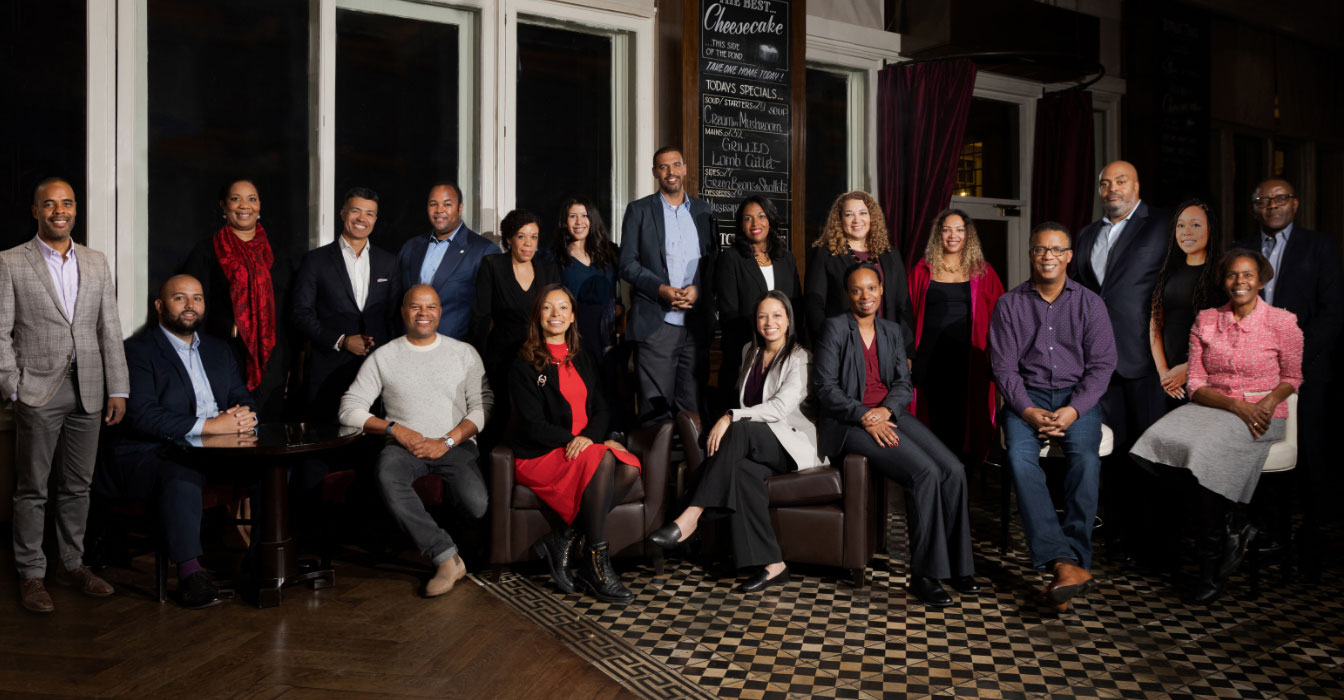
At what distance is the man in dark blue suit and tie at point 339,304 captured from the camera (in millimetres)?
4227

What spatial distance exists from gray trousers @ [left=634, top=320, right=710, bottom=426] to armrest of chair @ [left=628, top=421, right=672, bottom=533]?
477 mm

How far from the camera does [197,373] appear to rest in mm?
3818

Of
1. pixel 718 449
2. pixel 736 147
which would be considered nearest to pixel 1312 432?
pixel 718 449

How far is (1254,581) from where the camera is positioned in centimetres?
359

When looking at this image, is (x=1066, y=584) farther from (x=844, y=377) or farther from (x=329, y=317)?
(x=329, y=317)

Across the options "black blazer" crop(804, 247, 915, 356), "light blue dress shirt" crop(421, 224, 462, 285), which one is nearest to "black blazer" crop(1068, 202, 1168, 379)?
"black blazer" crop(804, 247, 915, 356)

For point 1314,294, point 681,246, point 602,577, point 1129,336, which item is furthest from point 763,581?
point 1314,294

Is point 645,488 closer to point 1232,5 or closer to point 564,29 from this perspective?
point 564,29

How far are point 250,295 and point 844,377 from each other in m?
2.54

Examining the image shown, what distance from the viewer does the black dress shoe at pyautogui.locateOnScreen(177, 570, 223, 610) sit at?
343 centimetres

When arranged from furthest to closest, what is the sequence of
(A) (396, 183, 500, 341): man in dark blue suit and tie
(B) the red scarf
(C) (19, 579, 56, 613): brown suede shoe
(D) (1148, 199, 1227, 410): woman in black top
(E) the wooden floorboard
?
1. (A) (396, 183, 500, 341): man in dark blue suit and tie
2. (B) the red scarf
3. (D) (1148, 199, 1227, 410): woman in black top
4. (C) (19, 579, 56, 613): brown suede shoe
5. (E) the wooden floorboard

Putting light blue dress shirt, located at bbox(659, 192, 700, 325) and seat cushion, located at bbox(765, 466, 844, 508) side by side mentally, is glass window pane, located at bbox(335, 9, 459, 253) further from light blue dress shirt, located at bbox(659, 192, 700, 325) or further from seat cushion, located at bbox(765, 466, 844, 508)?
seat cushion, located at bbox(765, 466, 844, 508)

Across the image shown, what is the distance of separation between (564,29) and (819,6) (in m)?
1.78

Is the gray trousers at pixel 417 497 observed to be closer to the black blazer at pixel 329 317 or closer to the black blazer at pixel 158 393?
the black blazer at pixel 329 317
